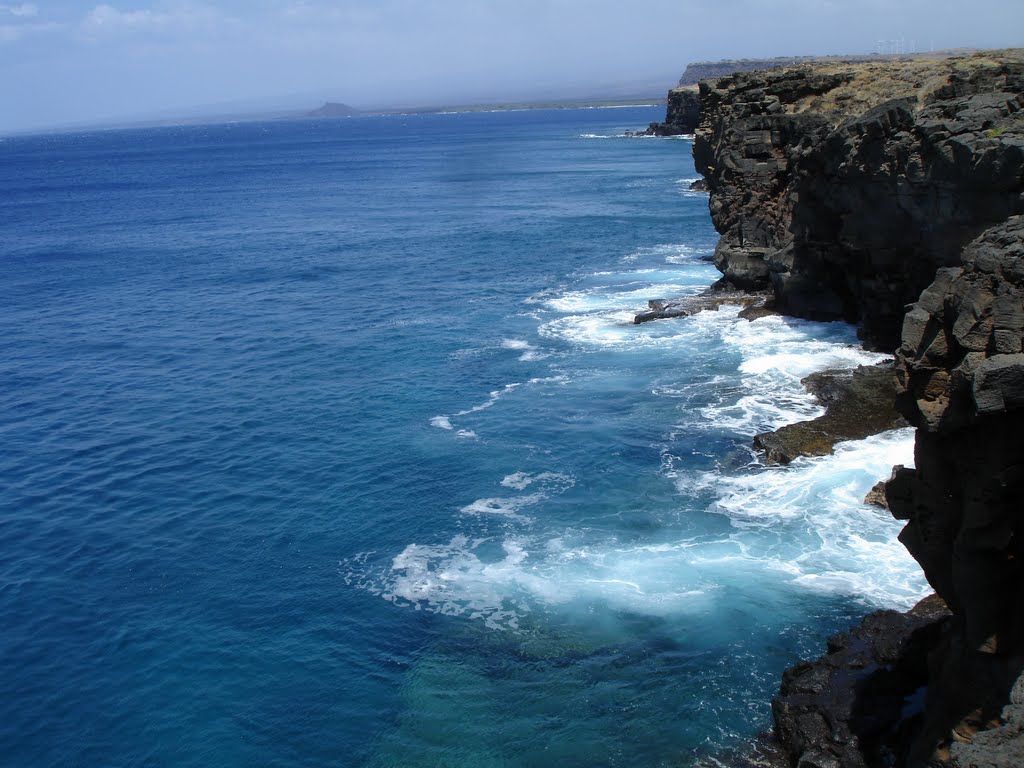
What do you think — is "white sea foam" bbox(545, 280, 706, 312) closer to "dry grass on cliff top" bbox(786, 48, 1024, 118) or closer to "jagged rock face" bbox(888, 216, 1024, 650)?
"dry grass on cliff top" bbox(786, 48, 1024, 118)

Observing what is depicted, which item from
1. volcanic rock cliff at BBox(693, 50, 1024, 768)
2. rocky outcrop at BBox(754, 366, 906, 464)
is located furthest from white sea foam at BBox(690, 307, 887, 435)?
volcanic rock cliff at BBox(693, 50, 1024, 768)

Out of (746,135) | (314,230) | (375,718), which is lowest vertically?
(375,718)

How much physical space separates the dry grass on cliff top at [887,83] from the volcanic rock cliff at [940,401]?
0.89m

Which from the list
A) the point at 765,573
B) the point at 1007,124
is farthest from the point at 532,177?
the point at 765,573

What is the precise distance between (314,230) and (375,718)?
258 ft

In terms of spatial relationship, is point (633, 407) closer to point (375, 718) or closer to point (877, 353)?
point (877, 353)

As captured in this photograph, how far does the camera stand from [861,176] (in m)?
42.5

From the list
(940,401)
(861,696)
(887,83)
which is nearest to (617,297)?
(887,83)

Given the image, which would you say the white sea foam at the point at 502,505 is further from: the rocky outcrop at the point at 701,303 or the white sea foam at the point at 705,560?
the rocky outcrop at the point at 701,303

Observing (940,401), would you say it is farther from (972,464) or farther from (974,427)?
(972,464)

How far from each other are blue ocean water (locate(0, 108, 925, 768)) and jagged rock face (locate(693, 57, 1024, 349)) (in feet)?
13.0

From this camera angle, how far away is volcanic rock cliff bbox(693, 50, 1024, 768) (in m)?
14.0

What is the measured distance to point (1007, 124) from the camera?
33.2 m

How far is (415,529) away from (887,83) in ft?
128
